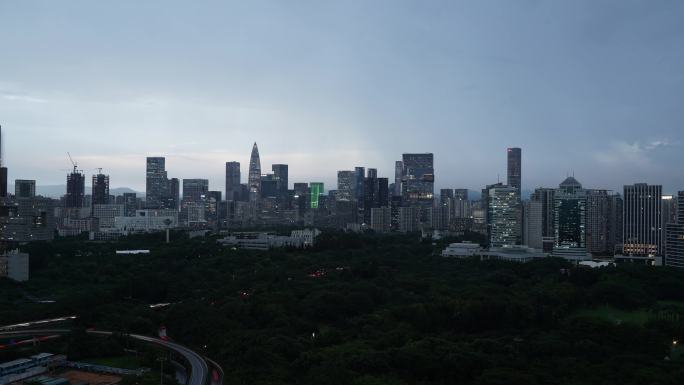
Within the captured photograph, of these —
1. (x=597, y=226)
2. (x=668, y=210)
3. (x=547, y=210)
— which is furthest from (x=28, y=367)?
(x=668, y=210)

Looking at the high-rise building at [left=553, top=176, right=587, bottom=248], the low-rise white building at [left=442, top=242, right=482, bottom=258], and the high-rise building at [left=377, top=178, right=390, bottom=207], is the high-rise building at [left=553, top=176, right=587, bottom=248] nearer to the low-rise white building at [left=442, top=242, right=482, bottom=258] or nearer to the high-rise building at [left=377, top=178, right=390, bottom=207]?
the low-rise white building at [left=442, top=242, right=482, bottom=258]

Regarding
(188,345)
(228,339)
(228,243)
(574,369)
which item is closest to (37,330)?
(188,345)

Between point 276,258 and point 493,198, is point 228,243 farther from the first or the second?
point 493,198

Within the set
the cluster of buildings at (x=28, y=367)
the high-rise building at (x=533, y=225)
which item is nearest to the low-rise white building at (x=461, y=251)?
the high-rise building at (x=533, y=225)

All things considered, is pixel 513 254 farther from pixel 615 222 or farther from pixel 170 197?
pixel 170 197

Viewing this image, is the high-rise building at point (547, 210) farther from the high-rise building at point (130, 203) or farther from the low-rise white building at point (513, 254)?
the high-rise building at point (130, 203)
